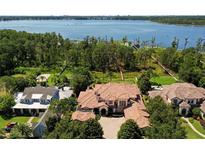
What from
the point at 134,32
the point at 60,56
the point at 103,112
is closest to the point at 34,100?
the point at 103,112

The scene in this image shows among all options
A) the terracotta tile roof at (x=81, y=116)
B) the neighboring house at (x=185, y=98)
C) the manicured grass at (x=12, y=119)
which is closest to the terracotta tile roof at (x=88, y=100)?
the terracotta tile roof at (x=81, y=116)

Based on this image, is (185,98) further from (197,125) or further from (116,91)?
(116,91)

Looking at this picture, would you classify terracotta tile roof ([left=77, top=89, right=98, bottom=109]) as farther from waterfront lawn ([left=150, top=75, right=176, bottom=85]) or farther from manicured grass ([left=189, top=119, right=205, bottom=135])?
waterfront lawn ([left=150, top=75, right=176, bottom=85])

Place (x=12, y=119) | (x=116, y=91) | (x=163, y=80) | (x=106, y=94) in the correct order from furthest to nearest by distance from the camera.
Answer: (x=163, y=80)
(x=116, y=91)
(x=106, y=94)
(x=12, y=119)

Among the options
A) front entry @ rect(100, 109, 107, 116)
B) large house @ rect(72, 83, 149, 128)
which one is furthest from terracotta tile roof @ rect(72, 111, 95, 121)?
front entry @ rect(100, 109, 107, 116)

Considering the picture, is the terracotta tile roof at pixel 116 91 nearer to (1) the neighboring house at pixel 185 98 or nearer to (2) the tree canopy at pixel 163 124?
(1) the neighboring house at pixel 185 98

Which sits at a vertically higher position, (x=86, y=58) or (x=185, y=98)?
(x=86, y=58)
